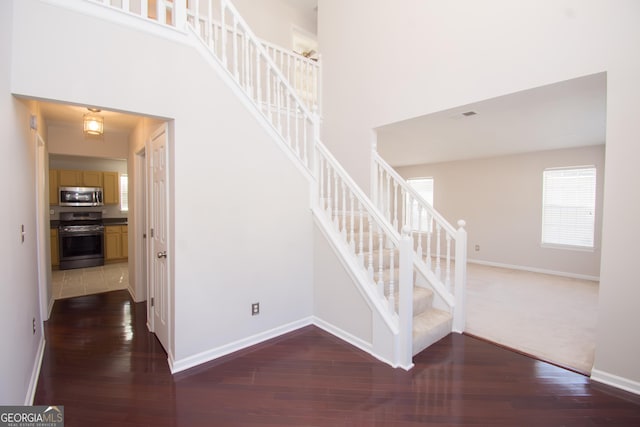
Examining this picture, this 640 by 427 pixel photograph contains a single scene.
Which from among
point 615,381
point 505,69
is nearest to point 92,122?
point 505,69

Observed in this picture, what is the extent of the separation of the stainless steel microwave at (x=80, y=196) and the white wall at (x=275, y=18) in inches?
187

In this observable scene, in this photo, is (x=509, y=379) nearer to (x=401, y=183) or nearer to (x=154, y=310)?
(x=401, y=183)

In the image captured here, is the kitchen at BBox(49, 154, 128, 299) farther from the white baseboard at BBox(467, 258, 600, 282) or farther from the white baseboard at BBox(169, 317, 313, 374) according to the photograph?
the white baseboard at BBox(467, 258, 600, 282)

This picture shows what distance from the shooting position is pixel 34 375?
2.18m

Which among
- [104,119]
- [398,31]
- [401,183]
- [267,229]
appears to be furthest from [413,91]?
[104,119]

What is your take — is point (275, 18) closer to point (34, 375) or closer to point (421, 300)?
point (421, 300)

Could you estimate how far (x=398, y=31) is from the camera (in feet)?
11.5

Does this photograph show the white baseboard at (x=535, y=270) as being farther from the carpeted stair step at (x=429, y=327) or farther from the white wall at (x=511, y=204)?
the carpeted stair step at (x=429, y=327)

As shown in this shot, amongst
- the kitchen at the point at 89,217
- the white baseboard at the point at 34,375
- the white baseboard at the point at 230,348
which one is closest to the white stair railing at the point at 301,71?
the kitchen at the point at 89,217

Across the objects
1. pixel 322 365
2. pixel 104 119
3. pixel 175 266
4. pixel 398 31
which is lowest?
pixel 322 365

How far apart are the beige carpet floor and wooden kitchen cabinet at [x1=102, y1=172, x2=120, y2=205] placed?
724cm

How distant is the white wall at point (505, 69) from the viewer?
6.75ft

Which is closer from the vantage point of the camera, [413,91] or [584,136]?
[413,91]

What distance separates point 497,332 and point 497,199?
4.05 metres
